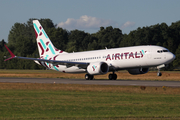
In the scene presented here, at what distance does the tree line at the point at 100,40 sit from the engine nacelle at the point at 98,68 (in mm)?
58035

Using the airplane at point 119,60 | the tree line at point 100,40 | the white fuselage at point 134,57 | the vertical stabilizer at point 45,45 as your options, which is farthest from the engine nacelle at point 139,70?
the tree line at point 100,40

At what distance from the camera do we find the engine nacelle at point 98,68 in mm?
40344

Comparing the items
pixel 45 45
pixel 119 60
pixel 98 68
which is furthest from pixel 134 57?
pixel 45 45

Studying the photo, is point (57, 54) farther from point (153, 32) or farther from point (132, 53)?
point (153, 32)

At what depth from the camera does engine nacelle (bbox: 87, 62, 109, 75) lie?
4034 cm

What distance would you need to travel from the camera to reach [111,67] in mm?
41188

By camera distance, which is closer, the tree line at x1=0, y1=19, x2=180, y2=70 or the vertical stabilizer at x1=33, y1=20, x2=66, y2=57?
the vertical stabilizer at x1=33, y1=20, x2=66, y2=57

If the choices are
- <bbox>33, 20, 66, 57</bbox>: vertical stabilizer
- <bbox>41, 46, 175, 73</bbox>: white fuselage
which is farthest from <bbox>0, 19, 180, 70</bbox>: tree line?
<bbox>41, 46, 175, 73</bbox>: white fuselage

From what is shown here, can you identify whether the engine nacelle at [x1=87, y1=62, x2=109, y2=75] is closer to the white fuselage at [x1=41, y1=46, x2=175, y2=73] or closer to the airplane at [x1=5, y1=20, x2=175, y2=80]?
the airplane at [x1=5, y1=20, x2=175, y2=80]

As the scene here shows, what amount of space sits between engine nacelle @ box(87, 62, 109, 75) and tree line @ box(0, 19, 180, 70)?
58035 mm

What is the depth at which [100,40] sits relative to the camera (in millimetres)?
163375

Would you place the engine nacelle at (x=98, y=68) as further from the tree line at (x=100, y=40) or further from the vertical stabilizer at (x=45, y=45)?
the tree line at (x=100, y=40)

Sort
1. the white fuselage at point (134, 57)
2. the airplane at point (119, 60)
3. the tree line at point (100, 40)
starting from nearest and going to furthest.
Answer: the white fuselage at point (134, 57), the airplane at point (119, 60), the tree line at point (100, 40)

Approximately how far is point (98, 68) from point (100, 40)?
12372 cm
